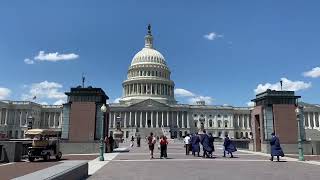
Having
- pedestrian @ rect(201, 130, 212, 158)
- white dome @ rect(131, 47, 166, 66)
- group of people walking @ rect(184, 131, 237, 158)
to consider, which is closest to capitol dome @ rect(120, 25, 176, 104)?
white dome @ rect(131, 47, 166, 66)

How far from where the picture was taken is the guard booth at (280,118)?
36.5m

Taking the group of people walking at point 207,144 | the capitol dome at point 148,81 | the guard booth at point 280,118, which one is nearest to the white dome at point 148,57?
the capitol dome at point 148,81

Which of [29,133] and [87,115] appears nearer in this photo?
[29,133]

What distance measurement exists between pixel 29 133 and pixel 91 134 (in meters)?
11.0

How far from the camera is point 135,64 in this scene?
539 ft

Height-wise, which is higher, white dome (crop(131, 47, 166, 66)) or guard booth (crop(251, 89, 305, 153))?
white dome (crop(131, 47, 166, 66))

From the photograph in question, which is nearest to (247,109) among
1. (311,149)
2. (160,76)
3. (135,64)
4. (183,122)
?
(183,122)

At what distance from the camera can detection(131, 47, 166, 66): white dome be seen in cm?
16450

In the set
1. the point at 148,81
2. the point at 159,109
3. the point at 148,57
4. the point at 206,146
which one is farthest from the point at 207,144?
the point at 148,57

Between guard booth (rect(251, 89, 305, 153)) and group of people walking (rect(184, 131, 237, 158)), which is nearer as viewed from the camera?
group of people walking (rect(184, 131, 237, 158))

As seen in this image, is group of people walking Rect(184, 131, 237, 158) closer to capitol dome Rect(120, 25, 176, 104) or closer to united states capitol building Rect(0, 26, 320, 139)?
united states capitol building Rect(0, 26, 320, 139)

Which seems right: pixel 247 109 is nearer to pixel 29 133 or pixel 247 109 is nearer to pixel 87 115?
pixel 87 115

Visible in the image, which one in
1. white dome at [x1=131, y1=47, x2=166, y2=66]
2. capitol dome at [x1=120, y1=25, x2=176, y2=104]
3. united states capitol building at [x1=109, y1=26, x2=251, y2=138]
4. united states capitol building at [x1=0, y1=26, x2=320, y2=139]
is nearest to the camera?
united states capitol building at [x1=0, y1=26, x2=320, y2=139]

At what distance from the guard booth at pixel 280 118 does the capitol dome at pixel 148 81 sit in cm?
12201
